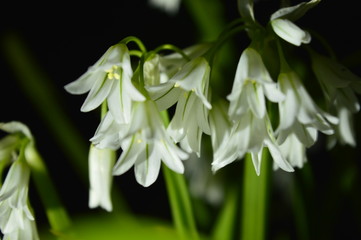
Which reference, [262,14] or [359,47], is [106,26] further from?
[359,47]

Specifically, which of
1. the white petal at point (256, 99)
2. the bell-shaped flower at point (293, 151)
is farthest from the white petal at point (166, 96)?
the bell-shaped flower at point (293, 151)

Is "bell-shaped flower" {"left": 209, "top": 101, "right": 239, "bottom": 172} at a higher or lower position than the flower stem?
higher

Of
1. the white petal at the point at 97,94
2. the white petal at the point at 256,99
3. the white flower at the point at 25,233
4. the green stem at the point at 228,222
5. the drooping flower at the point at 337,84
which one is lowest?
the green stem at the point at 228,222

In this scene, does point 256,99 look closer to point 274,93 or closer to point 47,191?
point 274,93

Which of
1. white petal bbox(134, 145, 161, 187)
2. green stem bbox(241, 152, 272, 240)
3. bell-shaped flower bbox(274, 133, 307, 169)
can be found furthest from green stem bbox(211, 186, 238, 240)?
white petal bbox(134, 145, 161, 187)

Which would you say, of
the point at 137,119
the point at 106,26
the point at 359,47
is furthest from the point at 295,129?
the point at 106,26

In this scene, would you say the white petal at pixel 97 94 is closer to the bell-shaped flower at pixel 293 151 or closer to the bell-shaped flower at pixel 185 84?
the bell-shaped flower at pixel 185 84

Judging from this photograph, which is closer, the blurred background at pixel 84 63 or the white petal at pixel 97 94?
the white petal at pixel 97 94

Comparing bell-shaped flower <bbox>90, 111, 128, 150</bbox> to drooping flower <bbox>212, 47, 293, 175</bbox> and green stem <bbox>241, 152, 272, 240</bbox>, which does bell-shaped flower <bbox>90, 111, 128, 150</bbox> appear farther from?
green stem <bbox>241, 152, 272, 240</bbox>
